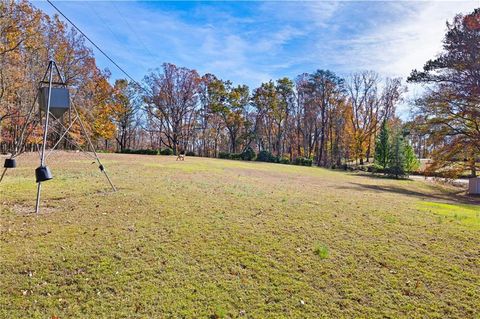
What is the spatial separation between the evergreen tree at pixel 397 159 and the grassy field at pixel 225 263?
2172 cm

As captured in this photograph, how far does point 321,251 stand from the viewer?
4680 mm

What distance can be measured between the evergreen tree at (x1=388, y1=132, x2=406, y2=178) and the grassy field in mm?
21721

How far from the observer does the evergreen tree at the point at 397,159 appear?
2642 centimetres

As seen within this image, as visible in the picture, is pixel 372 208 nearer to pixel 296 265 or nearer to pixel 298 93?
pixel 296 265

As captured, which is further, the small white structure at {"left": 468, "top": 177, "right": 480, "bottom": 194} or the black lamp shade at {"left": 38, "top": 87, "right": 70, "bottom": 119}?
the small white structure at {"left": 468, "top": 177, "right": 480, "bottom": 194}

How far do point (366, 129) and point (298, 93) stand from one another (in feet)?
38.4

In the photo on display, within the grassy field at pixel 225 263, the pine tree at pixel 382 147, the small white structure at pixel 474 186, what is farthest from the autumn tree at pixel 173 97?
the grassy field at pixel 225 263

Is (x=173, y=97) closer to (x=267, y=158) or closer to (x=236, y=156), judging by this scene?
(x=236, y=156)

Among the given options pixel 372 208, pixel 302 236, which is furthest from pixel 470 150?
pixel 302 236

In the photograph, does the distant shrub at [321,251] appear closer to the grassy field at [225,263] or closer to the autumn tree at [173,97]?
the grassy field at [225,263]

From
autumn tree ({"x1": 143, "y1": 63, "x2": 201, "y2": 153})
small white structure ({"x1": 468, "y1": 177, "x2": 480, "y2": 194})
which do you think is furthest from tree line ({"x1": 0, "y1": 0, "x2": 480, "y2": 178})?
small white structure ({"x1": 468, "y1": 177, "x2": 480, "y2": 194})

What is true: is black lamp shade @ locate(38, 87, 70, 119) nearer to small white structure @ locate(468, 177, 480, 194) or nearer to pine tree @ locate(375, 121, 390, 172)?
small white structure @ locate(468, 177, 480, 194)

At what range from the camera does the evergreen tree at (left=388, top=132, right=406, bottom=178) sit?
26422 mm

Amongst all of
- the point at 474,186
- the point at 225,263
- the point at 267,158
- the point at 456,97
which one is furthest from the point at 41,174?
the point at 267,158
